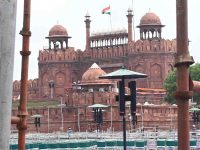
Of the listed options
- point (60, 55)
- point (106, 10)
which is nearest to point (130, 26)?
point (106, 10)

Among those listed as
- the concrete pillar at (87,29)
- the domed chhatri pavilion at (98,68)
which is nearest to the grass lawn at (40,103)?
the domed chhatri pavilion at (98,68)

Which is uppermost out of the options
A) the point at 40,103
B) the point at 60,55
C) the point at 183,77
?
the point at 60,55

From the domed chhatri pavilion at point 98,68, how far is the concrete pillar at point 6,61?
45296 mm

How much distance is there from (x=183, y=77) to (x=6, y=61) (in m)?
1.01

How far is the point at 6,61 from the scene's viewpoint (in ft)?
9.26

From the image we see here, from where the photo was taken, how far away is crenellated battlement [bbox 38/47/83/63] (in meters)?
62.7

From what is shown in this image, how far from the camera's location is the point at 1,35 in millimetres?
2799

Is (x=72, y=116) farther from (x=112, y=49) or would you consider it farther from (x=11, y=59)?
(x=11, y=59)

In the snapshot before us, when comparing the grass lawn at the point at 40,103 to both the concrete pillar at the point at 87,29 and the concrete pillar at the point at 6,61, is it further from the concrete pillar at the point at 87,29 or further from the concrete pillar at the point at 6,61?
the concrete pillar at the point at 6,61

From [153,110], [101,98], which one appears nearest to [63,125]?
[101,98]

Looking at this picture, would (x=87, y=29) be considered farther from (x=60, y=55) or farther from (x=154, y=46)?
(x=154, y=46)

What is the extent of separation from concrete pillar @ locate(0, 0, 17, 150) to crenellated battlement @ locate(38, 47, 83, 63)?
197 ft

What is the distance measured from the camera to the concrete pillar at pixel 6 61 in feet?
9.20

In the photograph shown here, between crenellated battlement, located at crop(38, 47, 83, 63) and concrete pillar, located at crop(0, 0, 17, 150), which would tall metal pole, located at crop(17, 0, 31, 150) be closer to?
concrete pillar, located at crop(0, 0, 17, 150)
